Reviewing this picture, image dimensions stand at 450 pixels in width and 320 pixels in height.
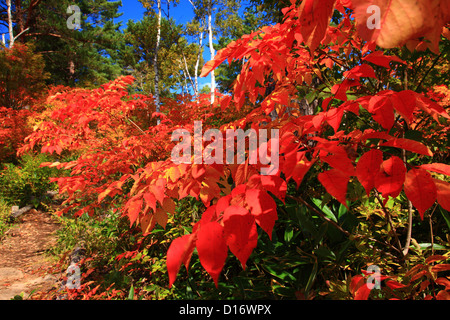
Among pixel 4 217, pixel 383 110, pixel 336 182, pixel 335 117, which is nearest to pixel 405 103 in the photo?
pixel 383 110

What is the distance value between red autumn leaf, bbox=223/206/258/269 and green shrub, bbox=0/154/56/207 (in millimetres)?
6211

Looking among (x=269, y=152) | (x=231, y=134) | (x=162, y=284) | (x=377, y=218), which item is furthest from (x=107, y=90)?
(x=377, y=218)

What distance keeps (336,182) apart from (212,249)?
1.32 ft

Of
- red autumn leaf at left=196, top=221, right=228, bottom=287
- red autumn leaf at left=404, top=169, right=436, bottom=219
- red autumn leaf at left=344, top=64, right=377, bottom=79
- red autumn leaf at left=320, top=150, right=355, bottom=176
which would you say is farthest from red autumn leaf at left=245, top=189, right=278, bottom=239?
red autumn leaf at left=344, top=64, right=377, bottom=79

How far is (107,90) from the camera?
271 centimetres

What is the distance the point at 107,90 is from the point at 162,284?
2.35 meters

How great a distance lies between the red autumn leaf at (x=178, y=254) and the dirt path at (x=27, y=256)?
112 inches

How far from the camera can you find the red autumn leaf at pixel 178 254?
0.53 metres

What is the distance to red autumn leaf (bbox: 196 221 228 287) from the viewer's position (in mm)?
520

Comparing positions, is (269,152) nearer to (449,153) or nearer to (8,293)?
(449,153)

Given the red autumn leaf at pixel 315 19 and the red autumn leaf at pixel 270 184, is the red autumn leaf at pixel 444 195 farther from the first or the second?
the red autumn leaf at pixel 315 19

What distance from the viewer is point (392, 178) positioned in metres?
0.60

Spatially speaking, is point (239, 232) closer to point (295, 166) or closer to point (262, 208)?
point (262, 208)

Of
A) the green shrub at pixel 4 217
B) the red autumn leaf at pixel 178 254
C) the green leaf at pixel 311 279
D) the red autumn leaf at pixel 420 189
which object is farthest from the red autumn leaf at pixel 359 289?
the green shrub at pixel 4 217
